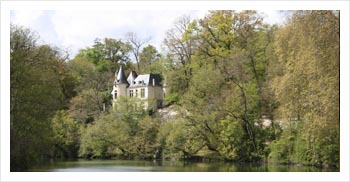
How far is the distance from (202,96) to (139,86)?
10.5m

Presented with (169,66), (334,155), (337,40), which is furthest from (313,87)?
(169,66)

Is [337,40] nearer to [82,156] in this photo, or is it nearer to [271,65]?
[271,65]

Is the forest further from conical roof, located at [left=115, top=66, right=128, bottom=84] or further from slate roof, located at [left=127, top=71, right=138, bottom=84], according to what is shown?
slate roof, located at [left=127, top=71, right=138, bottom=84]

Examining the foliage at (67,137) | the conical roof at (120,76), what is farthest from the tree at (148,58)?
the foliage at (67,137)

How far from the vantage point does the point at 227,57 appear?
24.1 meters

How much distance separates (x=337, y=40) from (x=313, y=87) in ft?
5.65

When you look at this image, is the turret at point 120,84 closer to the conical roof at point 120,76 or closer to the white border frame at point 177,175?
the conical roof at point 120,76

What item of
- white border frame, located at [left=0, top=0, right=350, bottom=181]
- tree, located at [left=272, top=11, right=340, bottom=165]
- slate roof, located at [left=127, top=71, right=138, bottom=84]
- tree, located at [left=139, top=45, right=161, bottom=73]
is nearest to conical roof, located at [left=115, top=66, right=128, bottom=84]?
slate roof, located at [left=127, top=71, right=138, bottom=84]

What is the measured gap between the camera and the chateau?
32844mm

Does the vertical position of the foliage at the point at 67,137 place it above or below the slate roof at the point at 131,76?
below

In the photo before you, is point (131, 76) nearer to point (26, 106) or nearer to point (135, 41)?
point (135, 41)

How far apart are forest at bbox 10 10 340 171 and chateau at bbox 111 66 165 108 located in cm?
68

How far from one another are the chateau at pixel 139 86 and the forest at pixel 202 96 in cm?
68

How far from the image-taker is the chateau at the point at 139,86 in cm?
3284
